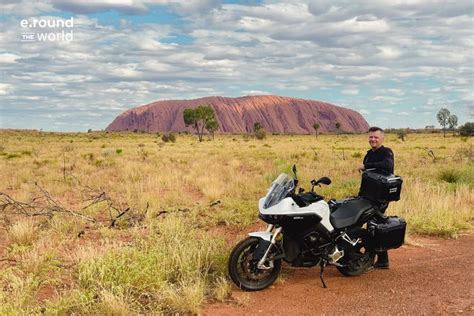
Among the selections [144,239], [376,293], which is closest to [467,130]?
[144,239]

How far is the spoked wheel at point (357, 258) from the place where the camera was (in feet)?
19.4

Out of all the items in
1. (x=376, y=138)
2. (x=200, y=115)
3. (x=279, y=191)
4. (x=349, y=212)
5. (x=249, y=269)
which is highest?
(x=200, y=115)

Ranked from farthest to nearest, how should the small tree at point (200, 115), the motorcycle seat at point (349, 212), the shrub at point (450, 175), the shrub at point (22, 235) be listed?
1. the small tree at point (200, 115)
2. the shrub at point (450, 175)
3. the shrub at point (22, 235)
4. the motorcycle seat at point (349, 212)

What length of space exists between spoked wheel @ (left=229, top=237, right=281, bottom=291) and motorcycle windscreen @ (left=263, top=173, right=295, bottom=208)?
488mm

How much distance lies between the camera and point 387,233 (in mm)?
5949

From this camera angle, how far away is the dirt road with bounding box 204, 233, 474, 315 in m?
4.95

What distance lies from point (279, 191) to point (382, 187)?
1.44 m

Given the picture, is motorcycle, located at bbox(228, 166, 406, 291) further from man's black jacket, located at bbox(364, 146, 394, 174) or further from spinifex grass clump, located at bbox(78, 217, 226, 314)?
spinifex grass clump, located at bbox(78, 217, 226, 314)

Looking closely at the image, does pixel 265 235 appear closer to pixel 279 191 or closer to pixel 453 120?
pixel 279 191

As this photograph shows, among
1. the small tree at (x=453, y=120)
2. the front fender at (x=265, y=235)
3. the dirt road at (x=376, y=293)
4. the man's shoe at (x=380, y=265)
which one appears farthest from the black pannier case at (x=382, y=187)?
the small tree at (x=453, y=120)

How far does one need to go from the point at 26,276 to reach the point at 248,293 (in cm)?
296

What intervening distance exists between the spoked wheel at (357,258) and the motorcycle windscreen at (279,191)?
3.80ft

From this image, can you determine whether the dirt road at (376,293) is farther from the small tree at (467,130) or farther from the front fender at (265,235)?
the small tree at (467,130)

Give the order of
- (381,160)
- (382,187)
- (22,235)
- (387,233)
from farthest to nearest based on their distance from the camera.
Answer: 1. (22,235)
2. (381,160)
3. (387,233)
4. (382,187)
